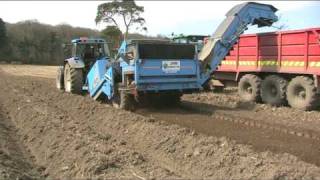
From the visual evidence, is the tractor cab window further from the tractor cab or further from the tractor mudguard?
the tractor mudguard

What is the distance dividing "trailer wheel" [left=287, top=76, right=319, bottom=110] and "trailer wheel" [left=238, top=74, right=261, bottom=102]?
156 centimetres

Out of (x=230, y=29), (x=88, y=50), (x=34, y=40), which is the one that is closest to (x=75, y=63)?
(x=88, y=50)

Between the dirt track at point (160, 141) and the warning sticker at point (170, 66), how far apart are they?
43.8 inches

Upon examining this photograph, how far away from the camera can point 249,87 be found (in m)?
16.2

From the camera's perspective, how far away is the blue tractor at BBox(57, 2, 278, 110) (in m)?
12.8

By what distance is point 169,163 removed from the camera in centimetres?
768

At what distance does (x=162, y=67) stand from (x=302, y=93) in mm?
3892

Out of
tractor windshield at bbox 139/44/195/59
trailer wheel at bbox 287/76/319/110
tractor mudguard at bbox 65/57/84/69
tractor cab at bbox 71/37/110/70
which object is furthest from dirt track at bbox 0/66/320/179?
tractor cab at bbox 71/37/110/70

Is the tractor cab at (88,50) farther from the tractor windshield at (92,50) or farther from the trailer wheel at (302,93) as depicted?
the trailer wheel at (302,93)

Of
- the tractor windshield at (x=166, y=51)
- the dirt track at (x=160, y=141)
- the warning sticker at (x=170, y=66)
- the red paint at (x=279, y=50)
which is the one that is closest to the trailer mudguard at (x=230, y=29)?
the red paint at (x=279, y=50)

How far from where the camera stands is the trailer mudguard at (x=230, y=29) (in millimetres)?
14617

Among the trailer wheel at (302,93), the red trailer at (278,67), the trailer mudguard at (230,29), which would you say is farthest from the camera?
the trailer mudguard at (230,29)

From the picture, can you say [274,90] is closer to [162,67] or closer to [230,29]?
[230,29]

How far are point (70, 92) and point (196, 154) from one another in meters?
10.1
